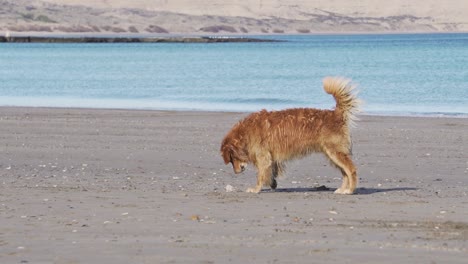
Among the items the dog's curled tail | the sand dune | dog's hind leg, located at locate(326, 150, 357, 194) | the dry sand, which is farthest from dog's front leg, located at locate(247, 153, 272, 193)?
the sand dune

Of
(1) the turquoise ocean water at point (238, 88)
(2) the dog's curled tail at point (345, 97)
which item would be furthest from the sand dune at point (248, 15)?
(2) the dog's curled tail at point (345, 97)

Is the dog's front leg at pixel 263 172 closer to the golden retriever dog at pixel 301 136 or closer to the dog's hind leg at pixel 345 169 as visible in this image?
the golden retriever dog at pixel 301 136

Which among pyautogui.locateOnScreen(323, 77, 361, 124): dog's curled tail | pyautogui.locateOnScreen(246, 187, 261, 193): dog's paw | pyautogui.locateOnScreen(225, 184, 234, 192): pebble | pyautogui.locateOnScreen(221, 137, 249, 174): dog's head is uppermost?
pyautogui.locateOnScreen(323, 77, 361, 124): dog's curled tail

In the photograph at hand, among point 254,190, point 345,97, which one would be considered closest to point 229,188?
point 254,190

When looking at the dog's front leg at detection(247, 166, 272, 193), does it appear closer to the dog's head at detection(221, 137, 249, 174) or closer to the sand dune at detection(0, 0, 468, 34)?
the dog's head at detection(221, 137, 249, 174)

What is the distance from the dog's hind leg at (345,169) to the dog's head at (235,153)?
0.83m

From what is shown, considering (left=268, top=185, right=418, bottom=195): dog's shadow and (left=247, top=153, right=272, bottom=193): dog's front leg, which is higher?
(left=247, top=153, right=272, bottom=193): dog's front leg

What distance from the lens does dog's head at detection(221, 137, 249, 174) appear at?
33.7ft

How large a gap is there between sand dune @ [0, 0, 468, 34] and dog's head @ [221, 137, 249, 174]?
5935 inches

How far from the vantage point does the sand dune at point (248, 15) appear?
537ft

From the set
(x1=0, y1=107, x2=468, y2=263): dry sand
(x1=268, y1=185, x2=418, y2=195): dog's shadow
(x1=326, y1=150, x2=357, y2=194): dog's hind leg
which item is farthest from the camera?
(x1=268, y1=185, x2=418, y2=195): dog's shadow

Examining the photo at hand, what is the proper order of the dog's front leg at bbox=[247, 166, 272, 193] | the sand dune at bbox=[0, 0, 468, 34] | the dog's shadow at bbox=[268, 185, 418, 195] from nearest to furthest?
the dog's front leg at bbox=[247, 166, 272, 193], the dog's shadow at bbox=[268, 185, 418, 195], the sand dune at bbox=[0, 0, 468, 34]

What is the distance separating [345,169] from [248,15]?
548 ft

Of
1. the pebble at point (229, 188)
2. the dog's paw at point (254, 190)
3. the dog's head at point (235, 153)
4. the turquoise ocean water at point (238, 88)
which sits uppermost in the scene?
the dog's head at point (235, 153)
